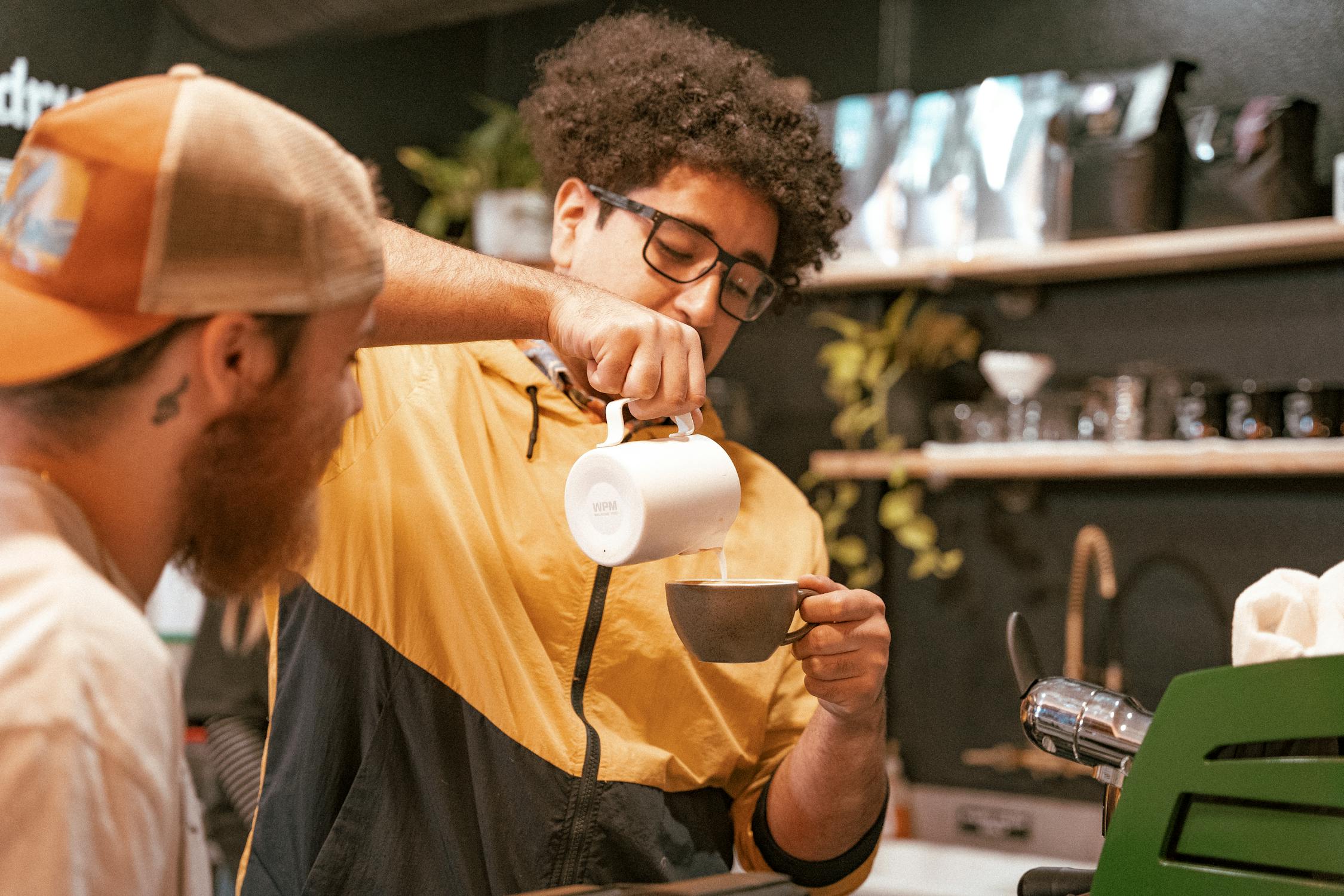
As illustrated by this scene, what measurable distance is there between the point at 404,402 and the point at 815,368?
199cm

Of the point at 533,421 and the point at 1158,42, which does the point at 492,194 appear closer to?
the point at 1158,42

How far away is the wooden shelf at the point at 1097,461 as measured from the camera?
2369 millimetres

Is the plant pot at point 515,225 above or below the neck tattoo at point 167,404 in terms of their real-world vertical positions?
above

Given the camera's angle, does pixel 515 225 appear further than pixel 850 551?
Yes

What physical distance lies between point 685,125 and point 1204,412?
4.96 feet

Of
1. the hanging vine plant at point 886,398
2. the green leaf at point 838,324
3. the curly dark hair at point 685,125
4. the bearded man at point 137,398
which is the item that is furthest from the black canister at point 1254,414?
the bearded man at point 137,398

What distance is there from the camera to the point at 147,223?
0.63 metres

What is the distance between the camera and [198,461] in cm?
72

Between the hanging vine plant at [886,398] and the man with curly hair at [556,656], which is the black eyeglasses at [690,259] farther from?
the hanging vine plant at [886,398]

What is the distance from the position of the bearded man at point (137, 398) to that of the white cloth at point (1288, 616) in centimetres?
66

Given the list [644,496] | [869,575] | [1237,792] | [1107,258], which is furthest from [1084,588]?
[1237,792]

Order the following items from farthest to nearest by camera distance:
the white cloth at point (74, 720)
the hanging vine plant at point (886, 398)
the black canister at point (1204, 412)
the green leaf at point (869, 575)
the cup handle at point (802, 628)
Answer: the green leaf at point (869, 575) < the hanging vine plant at point (886, 398) < the black canister at point (1204, 412) < the cup handle at point (802, 628) < the white cloth at point (74, 720)

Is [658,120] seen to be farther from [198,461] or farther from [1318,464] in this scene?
[1318,464]

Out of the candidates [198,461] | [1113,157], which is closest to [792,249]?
[198,461]
